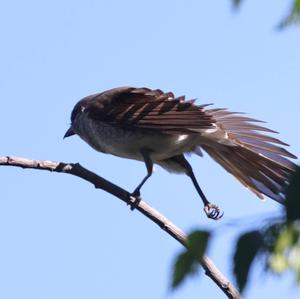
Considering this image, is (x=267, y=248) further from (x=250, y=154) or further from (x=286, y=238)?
(x=250, y=154)

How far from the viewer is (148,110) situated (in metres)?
7.21

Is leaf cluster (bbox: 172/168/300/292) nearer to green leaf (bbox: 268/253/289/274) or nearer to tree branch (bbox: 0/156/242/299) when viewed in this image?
green leaf (bbox: 268/253/289/274)

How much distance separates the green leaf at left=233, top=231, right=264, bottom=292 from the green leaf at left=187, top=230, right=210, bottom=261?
2.2 inches

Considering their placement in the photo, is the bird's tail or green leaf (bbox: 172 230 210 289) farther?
the bird's tail

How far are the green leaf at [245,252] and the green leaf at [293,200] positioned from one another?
65mm

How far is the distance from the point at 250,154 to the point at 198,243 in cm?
549

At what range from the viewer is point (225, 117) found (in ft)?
23.6

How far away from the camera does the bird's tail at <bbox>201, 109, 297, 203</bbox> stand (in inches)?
248

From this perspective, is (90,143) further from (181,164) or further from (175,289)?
(175,289)

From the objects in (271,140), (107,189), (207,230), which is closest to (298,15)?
(207,230)

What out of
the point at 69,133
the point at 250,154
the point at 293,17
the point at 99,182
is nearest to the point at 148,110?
the point at 250,154

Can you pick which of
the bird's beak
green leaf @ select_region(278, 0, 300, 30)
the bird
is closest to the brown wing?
the bird

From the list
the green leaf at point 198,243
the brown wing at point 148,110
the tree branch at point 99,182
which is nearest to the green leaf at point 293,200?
the green leaf at point 198,243

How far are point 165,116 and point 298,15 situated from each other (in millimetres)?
Answer: 5661
